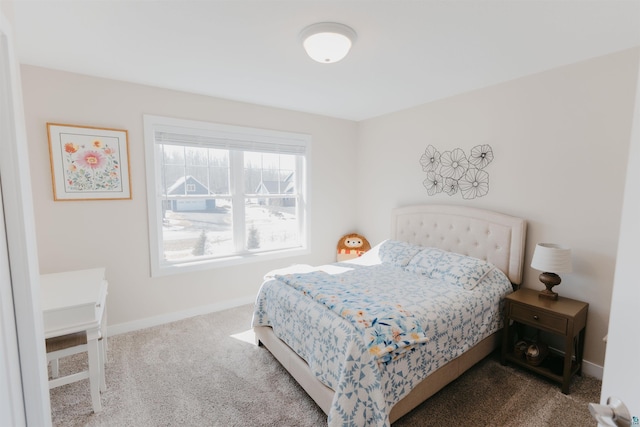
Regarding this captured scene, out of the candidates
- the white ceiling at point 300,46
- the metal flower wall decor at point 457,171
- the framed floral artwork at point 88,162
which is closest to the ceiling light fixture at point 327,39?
the white ceiling at point 300,46

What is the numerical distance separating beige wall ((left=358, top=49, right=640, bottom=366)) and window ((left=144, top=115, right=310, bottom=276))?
6.24 feet

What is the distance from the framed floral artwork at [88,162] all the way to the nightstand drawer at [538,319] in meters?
3.48

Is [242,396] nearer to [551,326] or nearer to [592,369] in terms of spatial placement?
[551,326]

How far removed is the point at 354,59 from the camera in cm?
220

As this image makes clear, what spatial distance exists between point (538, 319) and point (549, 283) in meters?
0.32

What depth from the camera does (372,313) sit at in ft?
6.10

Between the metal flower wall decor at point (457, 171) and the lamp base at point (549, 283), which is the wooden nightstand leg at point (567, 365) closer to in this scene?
the lamp base at point (549, 283)

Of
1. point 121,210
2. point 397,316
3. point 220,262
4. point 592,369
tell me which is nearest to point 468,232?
point 592,369

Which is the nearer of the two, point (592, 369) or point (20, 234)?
point (20, 234)

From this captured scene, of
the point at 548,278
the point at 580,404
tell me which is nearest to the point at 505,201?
the point at 548,278

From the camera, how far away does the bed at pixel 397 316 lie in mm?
1591

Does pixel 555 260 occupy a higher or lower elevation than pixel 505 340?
higher

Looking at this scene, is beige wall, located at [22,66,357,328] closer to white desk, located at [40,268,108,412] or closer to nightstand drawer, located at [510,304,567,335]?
white desk, located at [40,268,108,412]

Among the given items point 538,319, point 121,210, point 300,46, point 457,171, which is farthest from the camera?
point 457,171
